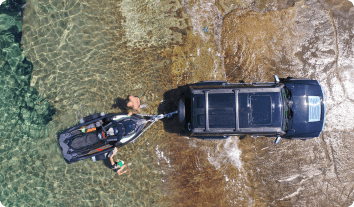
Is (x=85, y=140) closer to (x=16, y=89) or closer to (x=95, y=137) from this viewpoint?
(x=95, y=137)

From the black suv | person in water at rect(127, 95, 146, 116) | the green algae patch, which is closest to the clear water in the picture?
the green algae patch

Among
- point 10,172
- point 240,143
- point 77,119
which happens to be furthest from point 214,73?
point 10,172

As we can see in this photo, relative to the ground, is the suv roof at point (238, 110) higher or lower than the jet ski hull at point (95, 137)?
higher

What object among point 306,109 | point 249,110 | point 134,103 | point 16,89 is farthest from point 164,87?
point 16,89

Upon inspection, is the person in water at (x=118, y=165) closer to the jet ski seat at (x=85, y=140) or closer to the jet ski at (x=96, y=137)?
the jet ski at (x=96, y=137)

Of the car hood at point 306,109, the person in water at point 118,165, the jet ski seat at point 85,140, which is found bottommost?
the person in water at point 118,165

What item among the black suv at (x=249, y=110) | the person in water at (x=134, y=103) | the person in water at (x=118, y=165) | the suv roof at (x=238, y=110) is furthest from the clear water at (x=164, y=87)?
the suv roof at (x=238, y=110)
